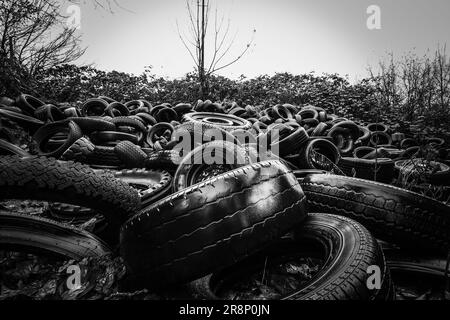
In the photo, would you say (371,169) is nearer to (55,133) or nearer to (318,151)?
(318,151)

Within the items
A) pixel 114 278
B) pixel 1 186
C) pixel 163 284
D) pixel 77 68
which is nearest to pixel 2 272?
pixel 1 186

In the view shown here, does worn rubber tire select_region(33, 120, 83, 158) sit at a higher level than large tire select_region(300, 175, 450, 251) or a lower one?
higher

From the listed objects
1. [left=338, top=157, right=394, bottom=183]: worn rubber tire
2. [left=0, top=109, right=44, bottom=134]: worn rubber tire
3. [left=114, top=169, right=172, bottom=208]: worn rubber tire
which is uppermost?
[left=0, top=109, right=44, bottom=134]: worn rubber tire

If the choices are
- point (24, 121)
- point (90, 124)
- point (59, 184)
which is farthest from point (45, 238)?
point (24, 121)

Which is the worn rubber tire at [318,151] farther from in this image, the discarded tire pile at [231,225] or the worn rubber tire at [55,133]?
the worn rubber tire at [55,133]

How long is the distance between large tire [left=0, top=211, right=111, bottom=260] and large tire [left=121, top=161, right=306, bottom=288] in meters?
0.47

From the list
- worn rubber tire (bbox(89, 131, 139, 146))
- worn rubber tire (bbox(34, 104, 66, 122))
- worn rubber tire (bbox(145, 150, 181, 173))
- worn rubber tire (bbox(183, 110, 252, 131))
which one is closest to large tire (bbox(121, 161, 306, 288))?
worn rubber tire (bbox(145, 150, 181, 173))

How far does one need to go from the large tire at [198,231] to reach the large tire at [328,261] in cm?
28

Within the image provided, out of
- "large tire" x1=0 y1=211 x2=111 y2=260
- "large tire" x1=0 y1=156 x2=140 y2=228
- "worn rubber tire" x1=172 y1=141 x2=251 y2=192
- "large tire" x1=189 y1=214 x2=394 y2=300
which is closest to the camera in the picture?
"large tire" x1=189 y1=214 x2=394 y2=300

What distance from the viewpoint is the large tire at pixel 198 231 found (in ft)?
5.32

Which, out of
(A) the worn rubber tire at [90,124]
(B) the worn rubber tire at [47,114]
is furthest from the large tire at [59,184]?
(B) the worn rubber tire at [47,114]

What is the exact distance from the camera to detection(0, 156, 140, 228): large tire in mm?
1770

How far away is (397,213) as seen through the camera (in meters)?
1.97

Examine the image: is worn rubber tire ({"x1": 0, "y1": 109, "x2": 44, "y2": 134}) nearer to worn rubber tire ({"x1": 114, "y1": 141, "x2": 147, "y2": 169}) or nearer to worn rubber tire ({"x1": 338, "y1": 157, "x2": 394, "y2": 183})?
worn rubber tire ({"x1": 114, "y1": 141, "x2": 147, "y2": 169})
